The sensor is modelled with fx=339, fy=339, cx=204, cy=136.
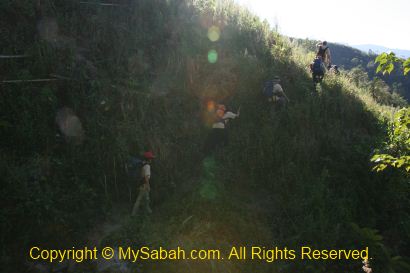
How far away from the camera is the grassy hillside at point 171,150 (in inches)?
281

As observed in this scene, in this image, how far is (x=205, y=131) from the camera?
10.2 m

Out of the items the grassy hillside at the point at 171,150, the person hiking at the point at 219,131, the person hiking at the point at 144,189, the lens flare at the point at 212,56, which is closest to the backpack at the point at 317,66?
the grassy hillside at the point at 171,150

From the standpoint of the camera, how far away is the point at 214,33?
1329 centimetres

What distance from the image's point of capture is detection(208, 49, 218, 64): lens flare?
1195 cm

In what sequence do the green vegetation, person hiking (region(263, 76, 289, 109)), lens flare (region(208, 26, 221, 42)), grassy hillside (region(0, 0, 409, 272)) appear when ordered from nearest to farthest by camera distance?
the green vegetation, grassy hillside (region(0, 0, 409, 272)), person hiking (region(263, 76, 289, 109)), lens flare (region(208, 26, 221, 42))

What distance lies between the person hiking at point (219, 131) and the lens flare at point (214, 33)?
4042 mm

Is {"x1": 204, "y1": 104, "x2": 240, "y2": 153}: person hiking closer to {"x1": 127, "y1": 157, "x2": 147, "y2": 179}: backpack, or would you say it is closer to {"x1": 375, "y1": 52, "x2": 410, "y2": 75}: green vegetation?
{"x1": 127, "y1": 157, "x2": 147, "y2": 179}: backpack

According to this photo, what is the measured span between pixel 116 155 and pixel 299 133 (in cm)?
521

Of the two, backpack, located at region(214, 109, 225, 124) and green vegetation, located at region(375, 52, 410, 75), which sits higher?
green vegetation, located at region(375, 52, 410, 75)

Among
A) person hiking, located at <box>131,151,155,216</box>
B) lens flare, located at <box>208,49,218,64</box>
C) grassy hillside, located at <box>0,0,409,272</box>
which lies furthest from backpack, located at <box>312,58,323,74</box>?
person hiking, located at <box>131,151,155,216</box>

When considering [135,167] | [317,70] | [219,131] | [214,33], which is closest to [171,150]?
[135,167]

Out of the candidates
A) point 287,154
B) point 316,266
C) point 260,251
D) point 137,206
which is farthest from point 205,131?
point 316,266

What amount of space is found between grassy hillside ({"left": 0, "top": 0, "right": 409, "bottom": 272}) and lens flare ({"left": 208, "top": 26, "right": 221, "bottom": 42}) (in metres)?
0.65

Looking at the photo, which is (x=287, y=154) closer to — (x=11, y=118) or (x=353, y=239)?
(x=353, y=239)
